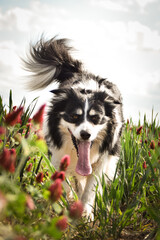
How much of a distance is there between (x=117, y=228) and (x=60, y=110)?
68.8 inches

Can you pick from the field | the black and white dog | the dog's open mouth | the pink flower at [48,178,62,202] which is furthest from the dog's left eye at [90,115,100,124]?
the pink flower at [48,178,62,202]

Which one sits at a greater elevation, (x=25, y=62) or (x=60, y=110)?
(x=25, y=62)

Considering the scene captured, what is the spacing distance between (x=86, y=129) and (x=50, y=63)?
2124 mm

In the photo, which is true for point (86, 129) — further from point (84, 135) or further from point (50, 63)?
point (50, 63)

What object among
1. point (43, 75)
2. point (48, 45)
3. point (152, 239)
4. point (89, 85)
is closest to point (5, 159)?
point (152, 239)

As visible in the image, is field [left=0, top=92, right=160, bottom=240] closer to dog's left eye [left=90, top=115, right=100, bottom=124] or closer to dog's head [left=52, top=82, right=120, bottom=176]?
dog's head [left=52, top=82, right=120, bottom=176]

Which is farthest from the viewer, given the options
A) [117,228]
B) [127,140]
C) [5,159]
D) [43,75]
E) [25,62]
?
[25,62]

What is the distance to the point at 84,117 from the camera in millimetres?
3113

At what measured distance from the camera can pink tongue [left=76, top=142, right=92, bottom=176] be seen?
120 inches

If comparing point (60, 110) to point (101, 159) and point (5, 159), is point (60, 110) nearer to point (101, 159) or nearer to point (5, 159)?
point (101, 159)

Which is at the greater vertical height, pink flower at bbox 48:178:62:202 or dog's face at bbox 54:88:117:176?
dog's face at bbox 54:88:117:176

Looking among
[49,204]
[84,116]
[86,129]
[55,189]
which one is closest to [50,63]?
[84,116]

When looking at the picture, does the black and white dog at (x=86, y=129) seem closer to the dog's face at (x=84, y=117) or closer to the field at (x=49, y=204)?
the dog's face at (x=84, y=117)

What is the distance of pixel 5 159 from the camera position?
3.41 feet
